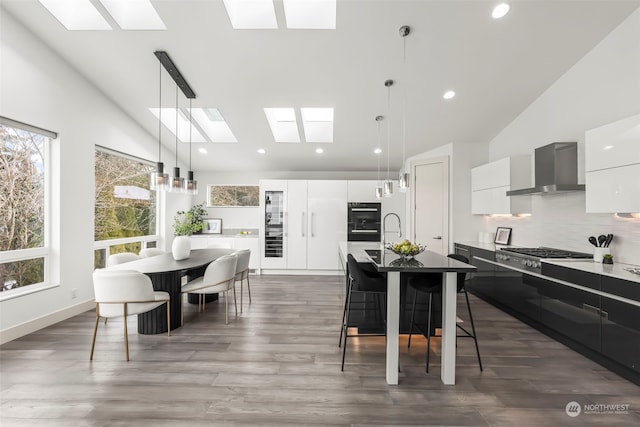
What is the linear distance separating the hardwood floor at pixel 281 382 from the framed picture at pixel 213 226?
10.9 feet

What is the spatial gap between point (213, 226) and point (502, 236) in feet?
18.3

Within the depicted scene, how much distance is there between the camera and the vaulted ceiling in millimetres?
2646

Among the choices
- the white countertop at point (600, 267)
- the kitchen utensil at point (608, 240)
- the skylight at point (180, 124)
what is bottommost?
the white countertop at point (600, 267)

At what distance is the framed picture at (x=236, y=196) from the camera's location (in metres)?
6.52

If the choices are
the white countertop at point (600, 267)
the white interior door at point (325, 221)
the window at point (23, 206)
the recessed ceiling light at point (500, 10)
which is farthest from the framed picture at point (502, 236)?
the window at point (23, 206)

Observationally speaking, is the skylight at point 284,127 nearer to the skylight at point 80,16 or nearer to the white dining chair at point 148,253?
the skylight at point 80,16

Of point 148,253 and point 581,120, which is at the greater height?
point 581,120

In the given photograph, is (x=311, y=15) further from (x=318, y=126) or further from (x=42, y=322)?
(x=42, y=322)

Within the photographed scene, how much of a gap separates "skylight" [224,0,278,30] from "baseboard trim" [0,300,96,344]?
3.67 metres

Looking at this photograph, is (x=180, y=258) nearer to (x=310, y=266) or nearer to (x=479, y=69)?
(x=310, y=266)

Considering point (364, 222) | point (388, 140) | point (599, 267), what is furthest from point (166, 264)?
point (599, 267)

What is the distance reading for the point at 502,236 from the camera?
4.36 meters

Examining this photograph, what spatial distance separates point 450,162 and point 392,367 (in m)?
3.87

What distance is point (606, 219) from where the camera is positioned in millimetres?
2861
